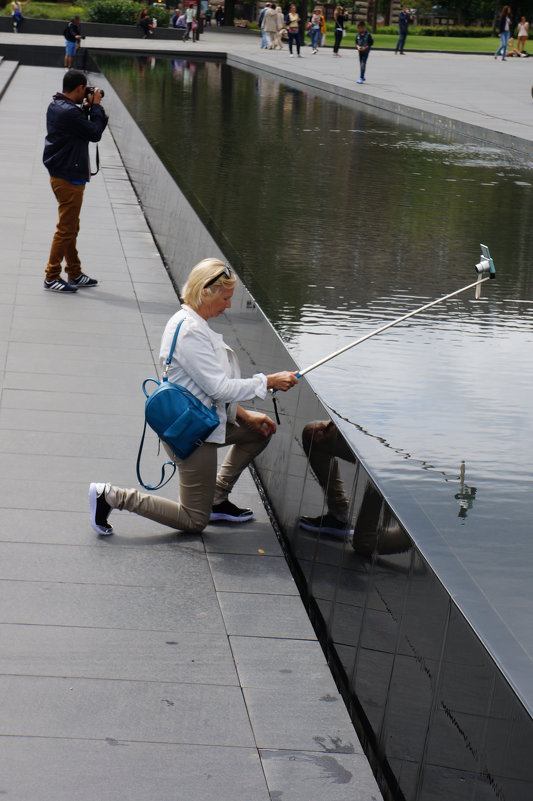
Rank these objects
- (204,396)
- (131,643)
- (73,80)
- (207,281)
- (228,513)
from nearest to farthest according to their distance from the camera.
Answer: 1. (131,643)
2. (207,281)
3. (204,396)
4. (228,513)
5. (73,80)

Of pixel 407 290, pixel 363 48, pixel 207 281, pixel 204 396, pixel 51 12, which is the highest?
pixel 51 12

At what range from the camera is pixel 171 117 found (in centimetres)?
2155

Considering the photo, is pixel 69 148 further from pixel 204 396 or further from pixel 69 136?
pixel 204 396

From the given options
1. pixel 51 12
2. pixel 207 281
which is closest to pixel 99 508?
pixel 207 281

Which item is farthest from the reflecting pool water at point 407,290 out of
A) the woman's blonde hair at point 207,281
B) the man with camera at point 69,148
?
the man with camera at point 69,148

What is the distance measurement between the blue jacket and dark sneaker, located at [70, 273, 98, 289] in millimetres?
888

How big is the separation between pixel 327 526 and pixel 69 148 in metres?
5.46

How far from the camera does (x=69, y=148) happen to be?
947cm

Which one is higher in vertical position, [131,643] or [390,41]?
[390,41]

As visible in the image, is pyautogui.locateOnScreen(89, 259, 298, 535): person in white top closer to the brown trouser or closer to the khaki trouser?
the khaki trouser

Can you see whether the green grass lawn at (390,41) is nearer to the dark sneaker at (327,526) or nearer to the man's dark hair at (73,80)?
the man's dark hair at (73,80)

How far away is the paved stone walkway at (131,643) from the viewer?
358cm

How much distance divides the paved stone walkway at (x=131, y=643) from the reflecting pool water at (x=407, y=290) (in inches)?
28.6

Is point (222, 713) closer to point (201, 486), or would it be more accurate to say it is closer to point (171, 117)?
point (201, 486)
